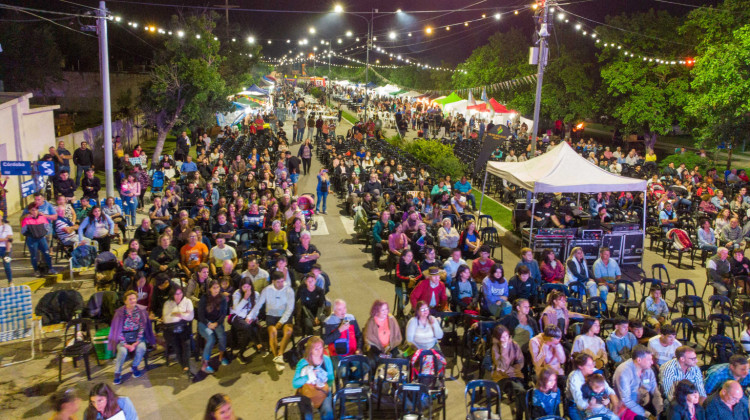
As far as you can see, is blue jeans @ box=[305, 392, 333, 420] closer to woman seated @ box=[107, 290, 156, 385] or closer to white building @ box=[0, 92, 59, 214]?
woman seated @ box=[107, 290, 156, 385]

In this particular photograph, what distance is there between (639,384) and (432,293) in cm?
293

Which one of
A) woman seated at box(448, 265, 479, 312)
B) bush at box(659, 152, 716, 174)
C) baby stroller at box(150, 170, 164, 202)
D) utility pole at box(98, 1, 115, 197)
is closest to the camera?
woman seated at box(448, 265, 479, 312)

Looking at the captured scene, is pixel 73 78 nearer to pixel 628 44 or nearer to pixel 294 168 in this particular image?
pixel 294 168

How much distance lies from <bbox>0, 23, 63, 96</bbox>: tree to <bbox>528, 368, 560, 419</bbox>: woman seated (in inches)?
1225

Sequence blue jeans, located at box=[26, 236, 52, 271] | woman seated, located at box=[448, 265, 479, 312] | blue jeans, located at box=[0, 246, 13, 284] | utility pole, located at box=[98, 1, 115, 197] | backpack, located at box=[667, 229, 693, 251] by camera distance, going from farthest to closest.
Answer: backpack, located at box=[667, 229, 693, 251], utility pole, located at box=[98, 1, 115, 197], blue jeans, located at box=[26, 236, 52, 271], blue jeans, located at box=[0, 246, 13, 284], woman seated, located at box=[448, 265, 479, 312]

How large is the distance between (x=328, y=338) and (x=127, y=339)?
8.21ft

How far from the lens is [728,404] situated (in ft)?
18.1

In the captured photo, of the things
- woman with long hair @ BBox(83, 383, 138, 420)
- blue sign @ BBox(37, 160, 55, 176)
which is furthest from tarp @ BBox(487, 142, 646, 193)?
blue sign @ BBox(37, 160, 55, 176)

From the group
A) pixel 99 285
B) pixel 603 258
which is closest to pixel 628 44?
pixel 603 258

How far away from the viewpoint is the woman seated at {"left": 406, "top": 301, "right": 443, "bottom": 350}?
690cm

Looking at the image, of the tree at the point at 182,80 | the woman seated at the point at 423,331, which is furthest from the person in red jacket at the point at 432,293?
the tree at the point at 182,80

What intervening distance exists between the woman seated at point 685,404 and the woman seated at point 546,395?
1087 mm

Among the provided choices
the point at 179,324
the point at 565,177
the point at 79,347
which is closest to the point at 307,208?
the point at 565,177

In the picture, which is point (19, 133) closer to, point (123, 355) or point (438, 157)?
point (123, 355)
